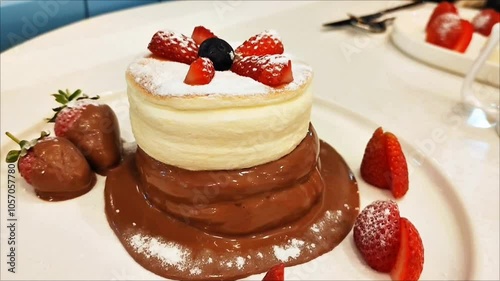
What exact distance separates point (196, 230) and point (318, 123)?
0.81m

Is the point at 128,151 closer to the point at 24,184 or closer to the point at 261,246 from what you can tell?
the point at 24,184

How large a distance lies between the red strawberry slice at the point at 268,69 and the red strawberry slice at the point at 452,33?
141 cm

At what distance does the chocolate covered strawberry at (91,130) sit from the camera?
1.63 meters

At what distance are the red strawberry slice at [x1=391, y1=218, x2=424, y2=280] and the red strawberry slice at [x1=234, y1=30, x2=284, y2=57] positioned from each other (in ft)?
2.04

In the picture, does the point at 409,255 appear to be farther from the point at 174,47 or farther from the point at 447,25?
the point at 447,25

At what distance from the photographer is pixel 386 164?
5.38 ft

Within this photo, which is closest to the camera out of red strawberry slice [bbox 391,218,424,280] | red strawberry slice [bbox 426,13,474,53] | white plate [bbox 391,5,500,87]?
red strawberry slice [bbox 391,218,424,280]

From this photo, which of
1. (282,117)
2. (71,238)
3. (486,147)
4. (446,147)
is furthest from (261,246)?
(486,147)

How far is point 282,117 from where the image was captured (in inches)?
55.2

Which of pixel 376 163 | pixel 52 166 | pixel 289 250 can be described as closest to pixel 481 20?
pixel 376 163

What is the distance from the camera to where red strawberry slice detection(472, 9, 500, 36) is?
269 centimetres

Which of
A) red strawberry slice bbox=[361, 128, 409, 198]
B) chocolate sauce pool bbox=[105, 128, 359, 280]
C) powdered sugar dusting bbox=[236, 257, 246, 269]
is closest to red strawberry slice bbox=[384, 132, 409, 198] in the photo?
red strawberry slice bbox=[361, 128, 409, 198]

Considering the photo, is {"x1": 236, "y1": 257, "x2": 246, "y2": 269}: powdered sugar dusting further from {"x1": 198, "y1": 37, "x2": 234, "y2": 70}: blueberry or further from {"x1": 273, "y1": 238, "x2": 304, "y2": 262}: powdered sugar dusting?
{"x1": 198, "y1": 37, "x2": 234, "y2": 70}: blueberry

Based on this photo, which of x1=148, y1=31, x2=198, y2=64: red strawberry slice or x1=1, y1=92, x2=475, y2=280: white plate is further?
x1=148, y1=31, x2=198, y2=64: red strawberry slice
